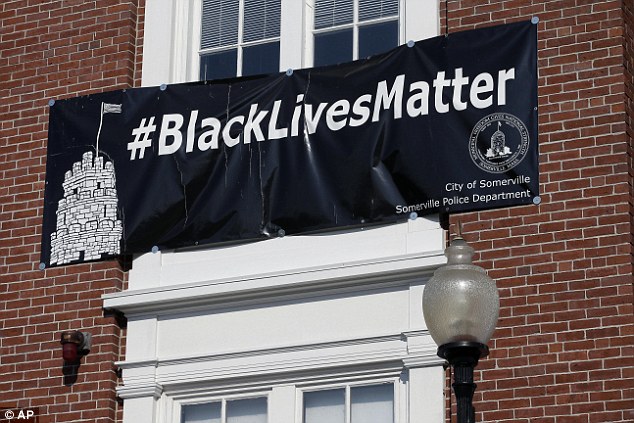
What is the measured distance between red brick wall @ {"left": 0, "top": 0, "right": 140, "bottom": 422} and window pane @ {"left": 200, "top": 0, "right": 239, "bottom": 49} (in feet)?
2.11

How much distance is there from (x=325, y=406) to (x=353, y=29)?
339 cm

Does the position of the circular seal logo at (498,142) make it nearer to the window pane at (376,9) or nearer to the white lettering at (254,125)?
the window pane at (376,9)

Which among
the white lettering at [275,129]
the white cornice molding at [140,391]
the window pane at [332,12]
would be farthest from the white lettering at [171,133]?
the white cornice molding at [140,391]

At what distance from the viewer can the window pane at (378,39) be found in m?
13.1

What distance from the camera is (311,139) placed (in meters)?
12.8

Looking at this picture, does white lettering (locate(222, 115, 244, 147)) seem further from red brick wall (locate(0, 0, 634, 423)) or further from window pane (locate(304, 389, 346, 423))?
window pane (locate(304, 389, 346, 423))

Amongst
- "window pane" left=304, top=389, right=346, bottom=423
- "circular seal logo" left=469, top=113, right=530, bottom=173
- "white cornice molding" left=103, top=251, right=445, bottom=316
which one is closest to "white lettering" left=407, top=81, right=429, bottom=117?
"circular seal logo" left=469, top=113, right=530, bottom=173

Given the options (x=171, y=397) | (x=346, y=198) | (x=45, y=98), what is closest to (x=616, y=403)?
(x=346, y=198)

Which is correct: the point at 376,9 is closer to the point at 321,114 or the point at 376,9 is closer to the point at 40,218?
the point at 321,114

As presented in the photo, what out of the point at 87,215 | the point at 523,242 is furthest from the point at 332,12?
the point at 523,242

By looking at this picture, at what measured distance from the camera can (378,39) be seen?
13.2 metres

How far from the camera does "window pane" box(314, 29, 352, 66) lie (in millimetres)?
13258

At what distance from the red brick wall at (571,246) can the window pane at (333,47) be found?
1.66 meters

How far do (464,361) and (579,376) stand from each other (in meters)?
2.34
